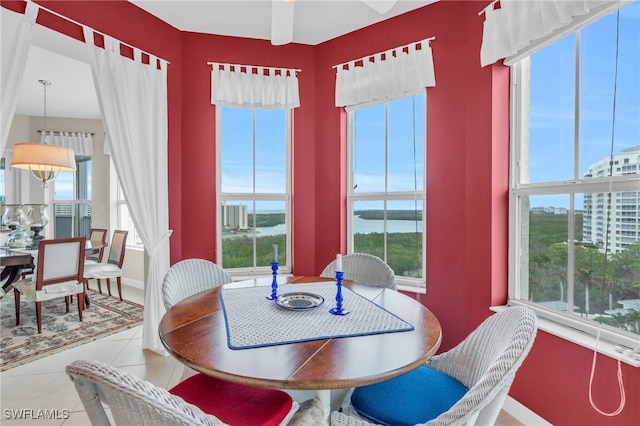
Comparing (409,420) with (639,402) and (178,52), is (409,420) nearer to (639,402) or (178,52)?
(639,402)

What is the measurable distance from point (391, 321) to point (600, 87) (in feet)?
5.21

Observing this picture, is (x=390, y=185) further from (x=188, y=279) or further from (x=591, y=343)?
(x=188, y=279)

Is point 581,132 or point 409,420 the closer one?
point 409,420

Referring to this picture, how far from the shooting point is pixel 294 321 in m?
1.32

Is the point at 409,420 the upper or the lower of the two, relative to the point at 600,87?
lower

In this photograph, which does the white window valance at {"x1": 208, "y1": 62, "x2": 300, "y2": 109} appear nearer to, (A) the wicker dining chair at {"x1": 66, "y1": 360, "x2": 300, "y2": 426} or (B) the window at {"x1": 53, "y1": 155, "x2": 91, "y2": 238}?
(A) the wicker dining chair at {"x1": 66, "y1": 360, "x2": 300, "y2": 426}

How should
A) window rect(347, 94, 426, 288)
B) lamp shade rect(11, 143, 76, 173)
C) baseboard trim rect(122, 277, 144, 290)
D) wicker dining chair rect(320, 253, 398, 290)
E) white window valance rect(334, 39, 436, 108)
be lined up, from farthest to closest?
baseboard trim rect(122, 277, 144, 290), lamp shade rect(11, 143, 76, 173), window rect(347, 94, 426, 288), white window valance rect(334, 39, 436, 108), wicker dining chair rect(320, 253, 398, 290)

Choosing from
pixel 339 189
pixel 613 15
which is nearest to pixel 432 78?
pixel 613 15

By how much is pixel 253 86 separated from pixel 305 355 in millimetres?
2549

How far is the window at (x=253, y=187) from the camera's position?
2.98 meters

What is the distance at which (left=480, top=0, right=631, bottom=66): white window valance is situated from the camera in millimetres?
1493

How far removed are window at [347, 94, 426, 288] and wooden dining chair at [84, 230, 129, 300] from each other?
3093mm

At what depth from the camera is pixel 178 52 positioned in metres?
2.75

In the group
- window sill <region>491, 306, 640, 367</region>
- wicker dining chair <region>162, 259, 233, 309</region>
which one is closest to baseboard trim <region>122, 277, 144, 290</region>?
wicker dining chair <region>162, 259, 233, 309</region>
